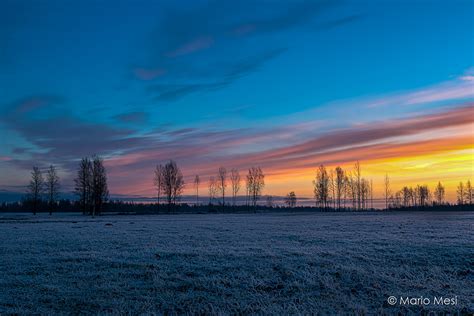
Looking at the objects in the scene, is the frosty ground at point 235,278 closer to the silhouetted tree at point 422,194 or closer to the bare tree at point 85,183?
the bare tree at point 85,183

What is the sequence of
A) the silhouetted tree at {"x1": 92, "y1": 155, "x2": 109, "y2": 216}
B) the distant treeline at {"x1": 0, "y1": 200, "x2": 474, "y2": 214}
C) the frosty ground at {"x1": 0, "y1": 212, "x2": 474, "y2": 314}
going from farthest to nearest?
the distant treeline at {"x1": 0, "y1": 200, "x2": 474, "y2": 214}
the silhouetted tree at {"x1": 92, "y1": 155, "x2": 109, "y2": 216}
the frosty ground at {"x1": 0, "y1": 212, "x2": 474, "y2": 314}

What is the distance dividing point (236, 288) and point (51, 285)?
7152 mm

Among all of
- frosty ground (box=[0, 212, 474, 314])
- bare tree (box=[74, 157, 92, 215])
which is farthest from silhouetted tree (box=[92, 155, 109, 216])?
frosty ground (box=[0, 212, 474, 314])

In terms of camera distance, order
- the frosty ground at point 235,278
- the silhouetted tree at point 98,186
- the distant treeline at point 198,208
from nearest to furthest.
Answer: the frosty ground at point 235,278 → the silhouetted tree at point 98,186 → the distant treeline at point 198,208

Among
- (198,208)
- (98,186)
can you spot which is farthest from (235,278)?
(198,208)

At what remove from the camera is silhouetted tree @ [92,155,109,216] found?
98.6 m

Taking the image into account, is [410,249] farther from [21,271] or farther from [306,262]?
[21,271]

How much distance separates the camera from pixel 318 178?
137625mm

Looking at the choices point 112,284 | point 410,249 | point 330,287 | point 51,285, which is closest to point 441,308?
point 330,287

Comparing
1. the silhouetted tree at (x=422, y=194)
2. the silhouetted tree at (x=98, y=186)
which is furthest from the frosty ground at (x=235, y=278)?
the silhouetted tree at (x=422, y=194)

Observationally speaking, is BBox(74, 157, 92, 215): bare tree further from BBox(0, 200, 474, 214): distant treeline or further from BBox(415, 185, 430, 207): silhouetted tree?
BBox(415, 185, 430, 207): silhouetted tree

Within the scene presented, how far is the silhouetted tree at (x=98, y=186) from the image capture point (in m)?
98.6

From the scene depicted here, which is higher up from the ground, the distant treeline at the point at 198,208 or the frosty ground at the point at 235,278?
the frosty ground at the point at 235,278

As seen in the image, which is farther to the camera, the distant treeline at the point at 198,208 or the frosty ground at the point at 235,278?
the distant treeline at the point at 198,208
